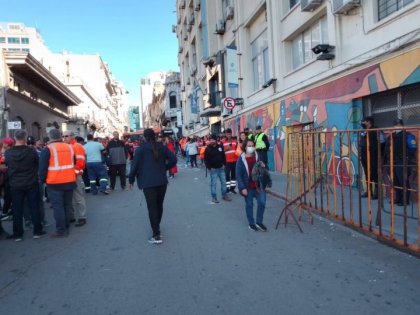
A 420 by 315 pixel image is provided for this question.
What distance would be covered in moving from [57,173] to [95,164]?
4992mm

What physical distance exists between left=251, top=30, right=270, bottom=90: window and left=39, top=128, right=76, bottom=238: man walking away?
40.2 ft

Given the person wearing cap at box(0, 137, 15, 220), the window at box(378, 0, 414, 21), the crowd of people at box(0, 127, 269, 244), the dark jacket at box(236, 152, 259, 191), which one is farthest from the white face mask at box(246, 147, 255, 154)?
the window at box(378, 0, 414, 21)

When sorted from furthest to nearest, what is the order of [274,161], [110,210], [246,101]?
[246,101] → [274,161] → [110,210]

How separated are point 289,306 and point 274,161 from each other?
12.6 m

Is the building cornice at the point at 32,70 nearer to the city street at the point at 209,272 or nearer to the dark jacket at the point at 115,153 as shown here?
the dark jacket at the point at 115,153

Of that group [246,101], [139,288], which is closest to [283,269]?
[139,288]

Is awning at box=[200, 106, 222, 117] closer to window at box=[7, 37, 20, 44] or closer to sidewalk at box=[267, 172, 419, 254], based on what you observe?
sidewalk at box=[267, 172, 419, 254]

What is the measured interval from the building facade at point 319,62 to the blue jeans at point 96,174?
6.71 meters

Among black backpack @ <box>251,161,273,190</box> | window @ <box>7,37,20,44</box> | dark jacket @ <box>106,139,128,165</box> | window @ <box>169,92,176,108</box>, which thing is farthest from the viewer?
window @ <box>7,37,20,44</box>

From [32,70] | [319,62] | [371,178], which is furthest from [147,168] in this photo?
[32,70]

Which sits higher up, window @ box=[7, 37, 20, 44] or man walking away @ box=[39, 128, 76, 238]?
window @ box=[7, 37, 20, 44]

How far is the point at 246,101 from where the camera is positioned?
20.3 metres

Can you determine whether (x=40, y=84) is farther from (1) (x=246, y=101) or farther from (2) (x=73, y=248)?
(2) (x=73, y=248)

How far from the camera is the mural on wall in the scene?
797 centimetres
